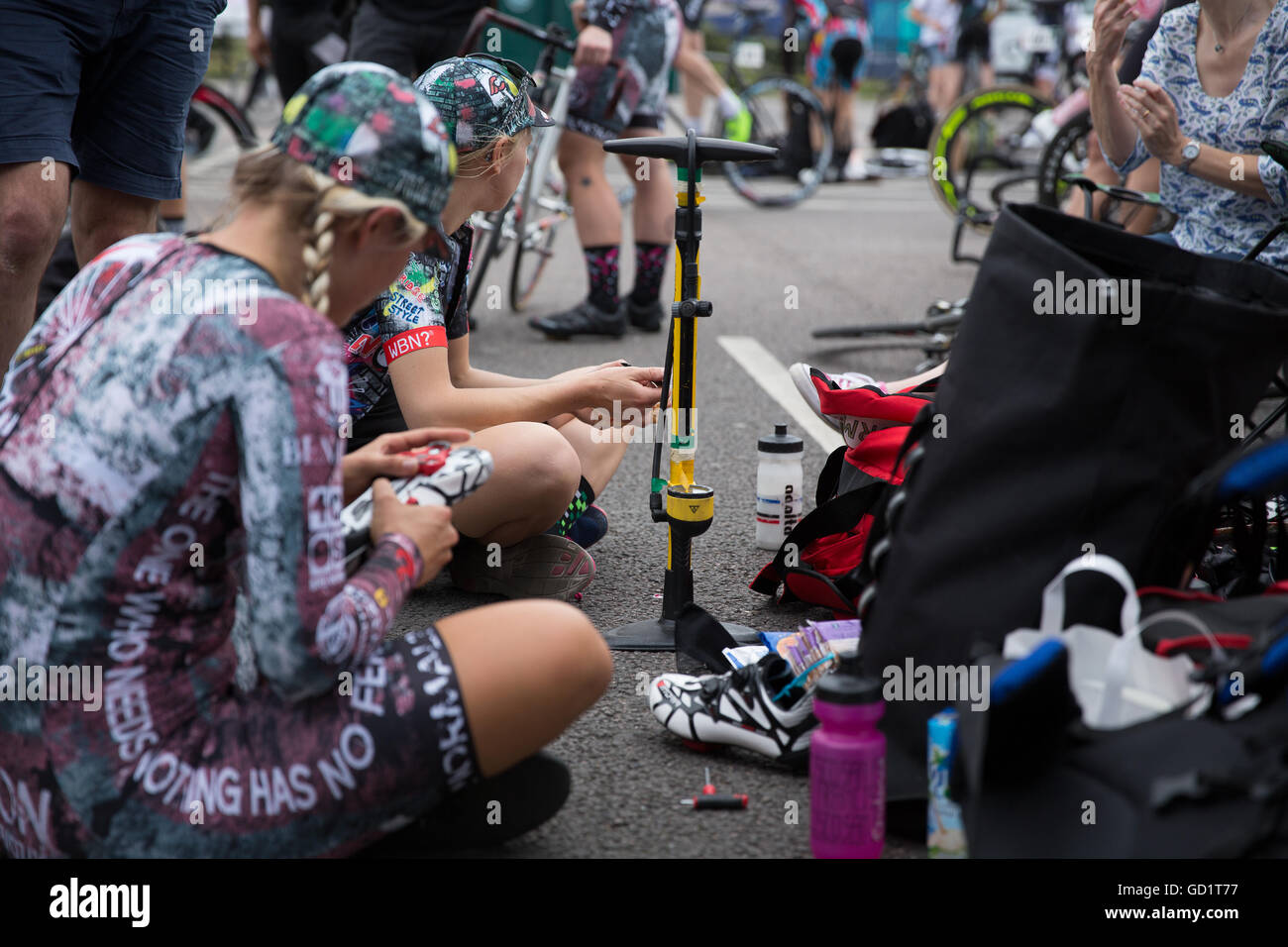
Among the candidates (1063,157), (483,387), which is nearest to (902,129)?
(1063,157)

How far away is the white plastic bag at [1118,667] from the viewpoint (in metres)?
1.77

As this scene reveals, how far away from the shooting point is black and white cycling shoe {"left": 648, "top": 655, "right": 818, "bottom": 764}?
2309mm

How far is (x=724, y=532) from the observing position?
11.9 feet

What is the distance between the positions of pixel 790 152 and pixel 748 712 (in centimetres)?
862

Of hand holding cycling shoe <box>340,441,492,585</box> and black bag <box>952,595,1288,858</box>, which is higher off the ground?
hand holding cycling shoe <box>340,441,492,585</box>

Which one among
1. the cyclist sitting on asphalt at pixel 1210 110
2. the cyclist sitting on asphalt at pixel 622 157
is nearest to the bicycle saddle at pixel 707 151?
the cyclist sitting on asphalt at pixel 1210 110

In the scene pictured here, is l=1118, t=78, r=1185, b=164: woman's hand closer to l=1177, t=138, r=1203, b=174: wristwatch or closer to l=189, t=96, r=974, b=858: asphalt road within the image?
l=1177, t=138, r=1203, b=174: wristwatch

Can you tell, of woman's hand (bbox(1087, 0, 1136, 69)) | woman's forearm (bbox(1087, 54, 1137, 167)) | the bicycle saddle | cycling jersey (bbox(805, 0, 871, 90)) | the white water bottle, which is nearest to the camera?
the bicycle saddle

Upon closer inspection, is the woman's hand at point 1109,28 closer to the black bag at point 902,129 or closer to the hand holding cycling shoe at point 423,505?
the hand holding cycling shoe at point 423,505

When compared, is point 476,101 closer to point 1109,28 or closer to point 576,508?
point 576,508

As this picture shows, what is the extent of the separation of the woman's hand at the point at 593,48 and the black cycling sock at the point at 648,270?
78 centimetres

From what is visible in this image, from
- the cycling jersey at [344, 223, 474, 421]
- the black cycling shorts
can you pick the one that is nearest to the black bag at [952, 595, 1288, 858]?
the cycling jersey at [344, 223, 474, 421]

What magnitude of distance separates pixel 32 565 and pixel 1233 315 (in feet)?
5.43

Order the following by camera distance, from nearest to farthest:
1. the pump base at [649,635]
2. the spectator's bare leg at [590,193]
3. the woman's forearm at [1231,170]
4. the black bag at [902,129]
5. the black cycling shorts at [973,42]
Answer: the pump base at [649,635] < the woman's forearm at [1231,170] < the spectator's bare leg at [590,193] < the black bag at [902,129] < the black cycling shorts at [973,42]
